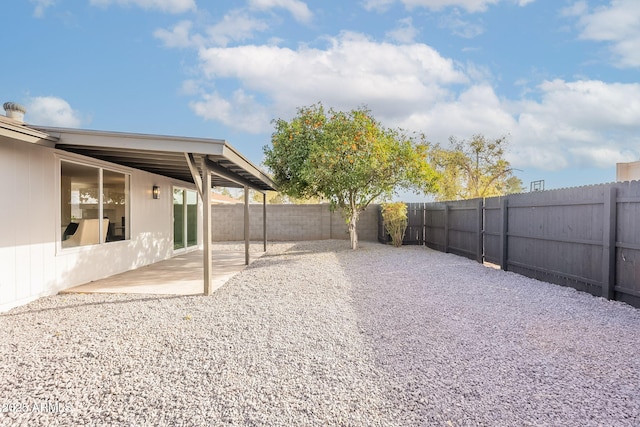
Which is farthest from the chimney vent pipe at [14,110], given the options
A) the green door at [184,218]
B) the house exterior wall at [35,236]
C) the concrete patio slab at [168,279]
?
the green door at [184,218]

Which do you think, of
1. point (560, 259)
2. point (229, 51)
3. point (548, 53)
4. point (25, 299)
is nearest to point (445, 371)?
point (560, 259)

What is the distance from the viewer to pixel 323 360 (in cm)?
280

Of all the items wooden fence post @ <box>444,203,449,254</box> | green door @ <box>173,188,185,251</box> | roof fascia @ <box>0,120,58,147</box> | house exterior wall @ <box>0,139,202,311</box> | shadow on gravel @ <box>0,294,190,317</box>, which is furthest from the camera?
wooden fence post @ <box>444,203,449,254</box>

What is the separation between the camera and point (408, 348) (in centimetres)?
308

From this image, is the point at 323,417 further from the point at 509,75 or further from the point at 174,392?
the point at 509,75

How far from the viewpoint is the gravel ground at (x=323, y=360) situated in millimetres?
2088

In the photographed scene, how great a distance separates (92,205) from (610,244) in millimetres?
8558

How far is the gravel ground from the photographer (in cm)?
209

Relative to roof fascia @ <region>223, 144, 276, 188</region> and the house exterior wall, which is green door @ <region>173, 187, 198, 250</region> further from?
roof fascia @ <region>223, 144, 276, 188</region>

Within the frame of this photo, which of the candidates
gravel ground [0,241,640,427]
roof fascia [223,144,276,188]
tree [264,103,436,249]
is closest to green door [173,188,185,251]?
tree [264,103,436,249]

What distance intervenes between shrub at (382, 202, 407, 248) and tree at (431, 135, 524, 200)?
9.57m

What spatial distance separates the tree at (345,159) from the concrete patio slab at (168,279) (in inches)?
135

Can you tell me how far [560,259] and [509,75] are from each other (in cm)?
1009

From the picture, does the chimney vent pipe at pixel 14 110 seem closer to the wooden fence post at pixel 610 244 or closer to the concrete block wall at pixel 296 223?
the wooden fence post at pixel 610 244
